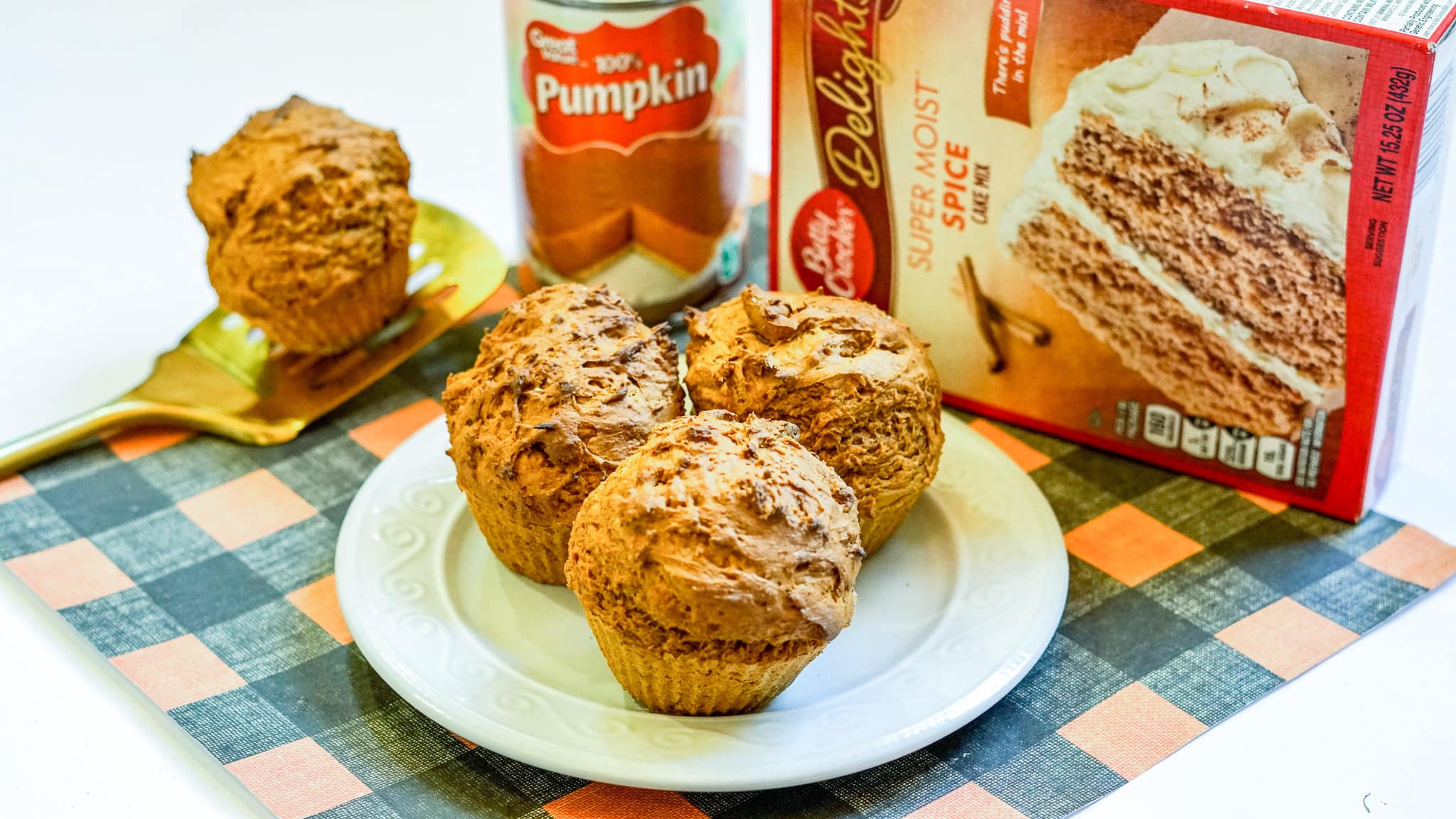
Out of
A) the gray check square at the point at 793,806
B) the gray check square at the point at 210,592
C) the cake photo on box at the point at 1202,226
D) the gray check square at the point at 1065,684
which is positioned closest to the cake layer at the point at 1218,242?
the cake photo on box at the point at 1202,226

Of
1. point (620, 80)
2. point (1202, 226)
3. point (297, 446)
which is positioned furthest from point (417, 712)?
point (1202, 226)

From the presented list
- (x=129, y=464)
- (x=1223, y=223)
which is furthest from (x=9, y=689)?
(x=1223, y=223)

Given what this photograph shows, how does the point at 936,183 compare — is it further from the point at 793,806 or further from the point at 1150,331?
the point at 793,806

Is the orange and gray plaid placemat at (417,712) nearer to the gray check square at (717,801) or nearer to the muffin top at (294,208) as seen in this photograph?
the gray check square at (717,801)

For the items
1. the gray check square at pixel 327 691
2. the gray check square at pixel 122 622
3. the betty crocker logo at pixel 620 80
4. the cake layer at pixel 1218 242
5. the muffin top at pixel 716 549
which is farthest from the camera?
the betty crocker logo at pixel 620 80

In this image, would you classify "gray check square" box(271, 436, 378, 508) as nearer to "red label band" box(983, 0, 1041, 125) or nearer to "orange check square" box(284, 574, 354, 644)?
"orange check square" box(284, 574, 354, 644)

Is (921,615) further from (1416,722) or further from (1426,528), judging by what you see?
(1426,528)

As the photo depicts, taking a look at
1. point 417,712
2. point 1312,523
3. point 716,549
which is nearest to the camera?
point 716,549
